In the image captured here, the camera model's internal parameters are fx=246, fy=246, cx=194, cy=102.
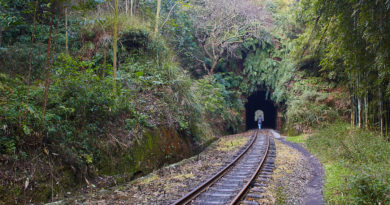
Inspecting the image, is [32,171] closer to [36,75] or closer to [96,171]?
[96,171]

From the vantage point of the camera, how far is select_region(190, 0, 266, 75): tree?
20750mm

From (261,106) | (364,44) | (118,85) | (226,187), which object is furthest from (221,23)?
(261,106)

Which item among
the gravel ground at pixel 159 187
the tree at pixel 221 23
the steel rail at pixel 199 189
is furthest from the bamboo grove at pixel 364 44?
the tree at pixel 221 23

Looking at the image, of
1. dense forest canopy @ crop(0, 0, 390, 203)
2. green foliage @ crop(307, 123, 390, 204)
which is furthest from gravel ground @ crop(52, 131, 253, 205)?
green foliage @ crop(307, 123, 390, 204)

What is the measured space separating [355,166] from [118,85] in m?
7.06

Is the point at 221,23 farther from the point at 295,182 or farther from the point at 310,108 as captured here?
the point at 295,182

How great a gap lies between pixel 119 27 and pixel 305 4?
7.72m

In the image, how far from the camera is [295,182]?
667cm

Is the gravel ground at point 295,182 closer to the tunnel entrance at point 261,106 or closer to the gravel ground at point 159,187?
the gravel ground at point 159,187

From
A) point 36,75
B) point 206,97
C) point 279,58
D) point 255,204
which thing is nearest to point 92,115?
point 36,75

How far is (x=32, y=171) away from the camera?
4.69 m

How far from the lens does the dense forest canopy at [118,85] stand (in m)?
→ 5.05

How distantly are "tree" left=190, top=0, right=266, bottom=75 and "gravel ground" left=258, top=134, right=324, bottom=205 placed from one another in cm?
1298

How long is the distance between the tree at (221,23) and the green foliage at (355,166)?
11.4 meters
